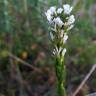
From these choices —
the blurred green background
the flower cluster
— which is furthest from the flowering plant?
the blurred green background

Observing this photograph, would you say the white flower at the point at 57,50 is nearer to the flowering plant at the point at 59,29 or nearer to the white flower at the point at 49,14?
the flowering plant at the point at 59,29

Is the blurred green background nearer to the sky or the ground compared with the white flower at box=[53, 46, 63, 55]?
nearer to the sky

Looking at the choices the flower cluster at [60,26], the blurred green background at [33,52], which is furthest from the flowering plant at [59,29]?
the blurred green background at [33,52]

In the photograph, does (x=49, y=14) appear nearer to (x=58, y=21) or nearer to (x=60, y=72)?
(x=58, y=21)

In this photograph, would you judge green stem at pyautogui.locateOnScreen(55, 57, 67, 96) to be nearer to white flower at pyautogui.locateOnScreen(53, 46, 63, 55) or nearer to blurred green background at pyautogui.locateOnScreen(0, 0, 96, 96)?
white flower at pyautogui.locateOnScreen(53, 46, 63, 55)

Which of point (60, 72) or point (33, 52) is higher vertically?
point (33, 52)

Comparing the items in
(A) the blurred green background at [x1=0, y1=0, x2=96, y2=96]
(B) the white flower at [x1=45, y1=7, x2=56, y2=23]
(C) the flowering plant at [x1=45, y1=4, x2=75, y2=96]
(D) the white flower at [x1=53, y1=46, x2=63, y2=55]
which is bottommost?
(D) the white flower at [x1=53, y1=46, x2=63, y2=55]

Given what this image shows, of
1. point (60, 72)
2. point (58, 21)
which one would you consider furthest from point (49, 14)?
point (60, 72)
